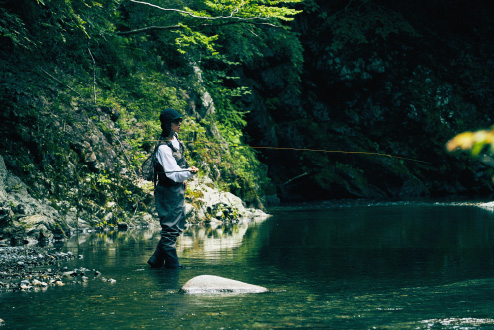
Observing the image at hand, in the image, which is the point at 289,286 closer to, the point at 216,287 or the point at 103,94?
the point at 216,287

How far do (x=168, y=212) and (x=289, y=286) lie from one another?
6.61 ft

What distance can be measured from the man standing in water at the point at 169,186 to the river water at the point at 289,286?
0.26 m

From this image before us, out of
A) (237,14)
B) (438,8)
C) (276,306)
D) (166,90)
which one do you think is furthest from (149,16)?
(438,8)

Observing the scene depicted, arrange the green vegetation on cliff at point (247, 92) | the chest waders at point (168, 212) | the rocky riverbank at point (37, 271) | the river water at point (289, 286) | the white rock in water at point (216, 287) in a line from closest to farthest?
the river water at point (289, 286), the white rock in water at point (216, 287), the rocky riverbank at point (37, 271), the chest waders at point (168, 212), the green vegetation on cliff at point (247, 92)

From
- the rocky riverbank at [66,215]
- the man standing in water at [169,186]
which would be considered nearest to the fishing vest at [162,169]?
the man standing in water at [169,186]

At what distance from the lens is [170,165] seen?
273 inches

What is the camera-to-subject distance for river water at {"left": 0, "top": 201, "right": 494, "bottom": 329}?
4223 millimetres

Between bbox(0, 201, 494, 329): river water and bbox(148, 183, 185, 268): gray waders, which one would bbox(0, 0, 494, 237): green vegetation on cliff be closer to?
bbox(0, 201, 494, 329): river water

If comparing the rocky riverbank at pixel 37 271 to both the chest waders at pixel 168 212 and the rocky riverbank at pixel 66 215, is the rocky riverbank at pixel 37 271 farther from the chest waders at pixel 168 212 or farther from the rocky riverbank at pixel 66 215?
the rocky riverbank at pixel 66 215

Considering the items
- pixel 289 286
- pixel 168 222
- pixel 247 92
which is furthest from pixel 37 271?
pixel 247 92

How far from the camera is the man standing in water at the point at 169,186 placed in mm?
6953

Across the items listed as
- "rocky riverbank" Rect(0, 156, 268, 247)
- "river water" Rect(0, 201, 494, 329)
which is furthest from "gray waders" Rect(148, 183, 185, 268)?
"rocky riverbank" Rect(0, 156, 268, 247)

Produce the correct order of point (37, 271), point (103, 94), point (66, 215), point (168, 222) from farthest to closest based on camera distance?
point (103, 94)
point (66, 215)
point (168, 222)
point (37, 271)

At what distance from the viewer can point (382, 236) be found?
10.4m
